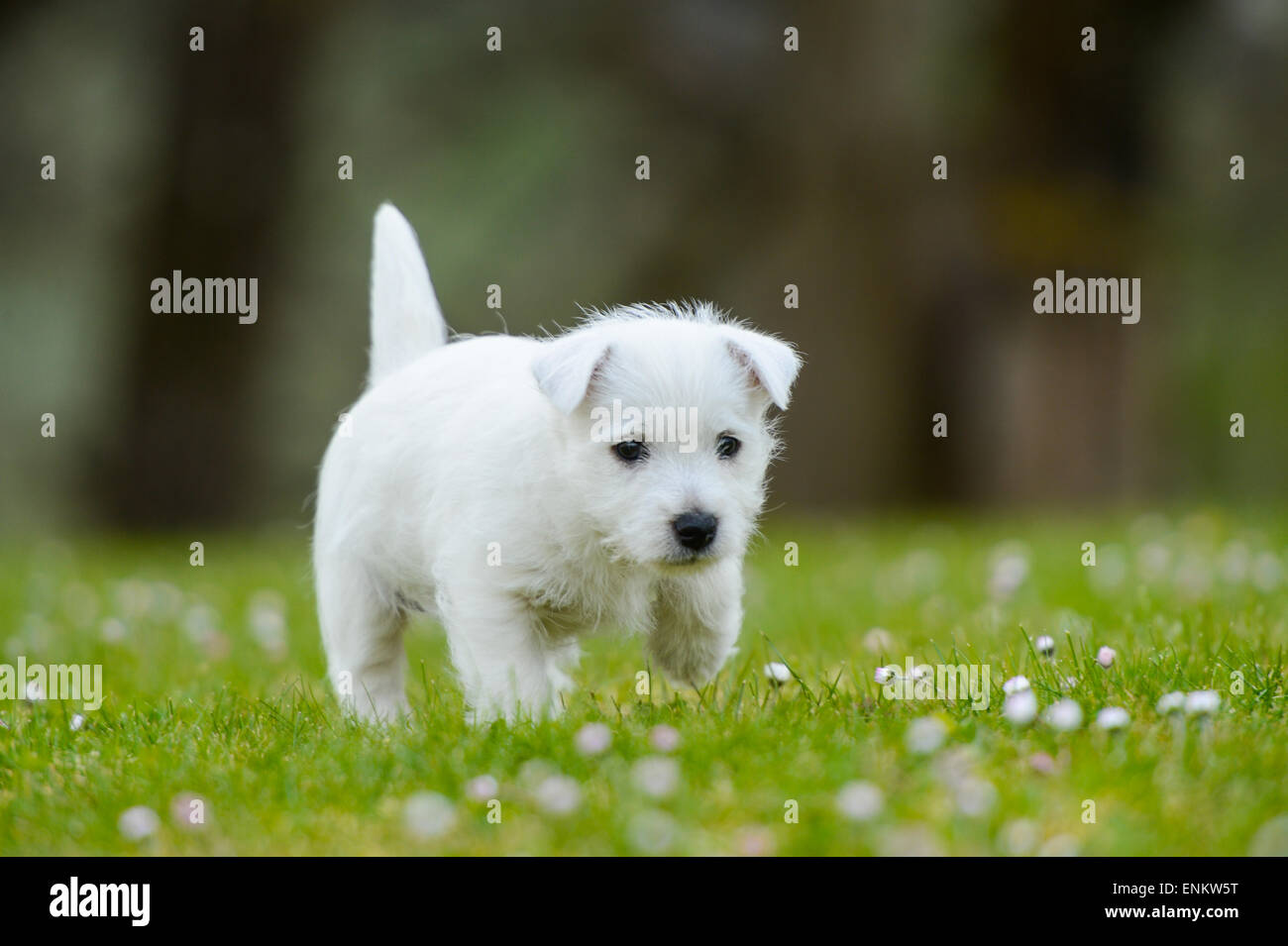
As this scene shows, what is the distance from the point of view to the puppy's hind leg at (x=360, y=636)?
4957 millimetres

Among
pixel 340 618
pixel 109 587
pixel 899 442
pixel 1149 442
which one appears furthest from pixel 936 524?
pixel 340 618

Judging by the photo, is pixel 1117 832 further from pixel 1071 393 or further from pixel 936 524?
pixel 1071 393

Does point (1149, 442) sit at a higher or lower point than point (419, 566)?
higher

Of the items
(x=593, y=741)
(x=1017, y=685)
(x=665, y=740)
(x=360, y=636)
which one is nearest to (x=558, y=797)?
(x=593, y=741)

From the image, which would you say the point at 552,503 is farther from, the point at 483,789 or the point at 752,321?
the point at 752,321

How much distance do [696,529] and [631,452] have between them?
33cm

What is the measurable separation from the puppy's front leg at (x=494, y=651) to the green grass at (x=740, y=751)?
13 centimetres

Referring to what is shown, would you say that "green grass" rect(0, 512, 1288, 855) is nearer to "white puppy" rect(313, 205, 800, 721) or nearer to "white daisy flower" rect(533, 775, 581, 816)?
"white daisy flower" rect(533, 775, 581, 816)

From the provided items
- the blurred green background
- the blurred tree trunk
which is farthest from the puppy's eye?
the blurred tree trunk

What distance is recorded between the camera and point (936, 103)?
13.7 meters

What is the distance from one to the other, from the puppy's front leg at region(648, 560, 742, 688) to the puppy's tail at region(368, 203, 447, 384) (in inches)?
61.3

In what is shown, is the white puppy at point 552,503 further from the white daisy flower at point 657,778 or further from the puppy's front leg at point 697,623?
the white daisy flower at point 657,778
